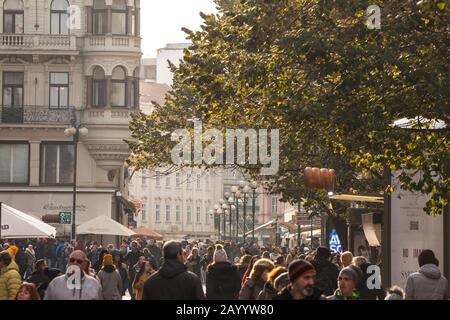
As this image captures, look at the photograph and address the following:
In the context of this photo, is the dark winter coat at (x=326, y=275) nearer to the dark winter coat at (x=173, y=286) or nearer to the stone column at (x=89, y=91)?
the dark winter coat at (x=173, y=286)

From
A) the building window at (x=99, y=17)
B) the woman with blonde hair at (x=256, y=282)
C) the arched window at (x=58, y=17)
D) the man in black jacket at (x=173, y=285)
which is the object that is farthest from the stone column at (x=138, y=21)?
the man in black jacket at (x=173, y=285)

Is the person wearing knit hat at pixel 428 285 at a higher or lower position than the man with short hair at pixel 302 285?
lower

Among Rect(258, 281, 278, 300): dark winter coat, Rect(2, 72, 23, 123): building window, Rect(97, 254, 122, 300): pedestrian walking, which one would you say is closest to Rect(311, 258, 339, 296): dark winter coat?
Rect(97, 254, 122, 300): pedestrian walking

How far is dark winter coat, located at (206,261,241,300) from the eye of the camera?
21.2 m

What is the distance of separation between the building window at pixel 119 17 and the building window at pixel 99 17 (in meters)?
0.38

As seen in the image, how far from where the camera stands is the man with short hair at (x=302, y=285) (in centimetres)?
1213

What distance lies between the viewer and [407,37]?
21.4 meters

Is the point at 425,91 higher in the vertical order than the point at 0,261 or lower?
higher

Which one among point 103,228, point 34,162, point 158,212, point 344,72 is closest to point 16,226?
point 344,72

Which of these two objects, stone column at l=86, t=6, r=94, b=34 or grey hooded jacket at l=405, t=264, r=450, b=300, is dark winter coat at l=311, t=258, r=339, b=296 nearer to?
grey hooded jacket at l=405, t=264, r=450, b=300

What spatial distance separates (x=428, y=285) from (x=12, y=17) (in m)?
49.7
